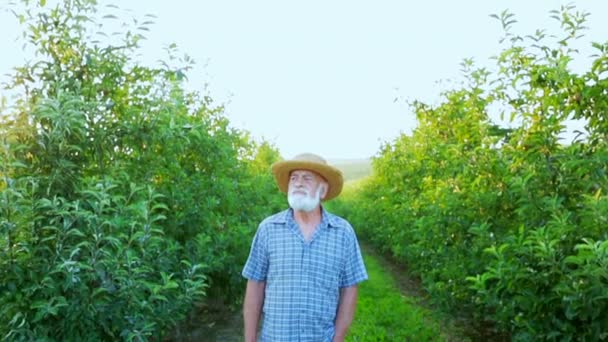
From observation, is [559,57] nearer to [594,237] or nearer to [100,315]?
[594,237]

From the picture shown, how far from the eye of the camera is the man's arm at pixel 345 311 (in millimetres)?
3869

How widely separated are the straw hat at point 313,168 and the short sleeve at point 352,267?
0.37m

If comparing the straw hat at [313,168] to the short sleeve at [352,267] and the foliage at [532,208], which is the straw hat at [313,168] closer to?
the short sleeve at [352,267]

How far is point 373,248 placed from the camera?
20.4 metres

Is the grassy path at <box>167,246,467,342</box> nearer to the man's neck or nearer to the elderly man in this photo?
the elderly man

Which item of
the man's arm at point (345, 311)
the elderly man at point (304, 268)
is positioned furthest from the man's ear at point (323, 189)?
the man's arm at point (345, 311)

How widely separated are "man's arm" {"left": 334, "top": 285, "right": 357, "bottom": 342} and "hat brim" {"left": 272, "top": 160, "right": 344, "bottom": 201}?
58cm

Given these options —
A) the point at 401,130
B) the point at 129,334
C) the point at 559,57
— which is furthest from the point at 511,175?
the point at 401,130

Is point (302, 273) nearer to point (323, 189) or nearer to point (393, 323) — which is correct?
point (323, 189)

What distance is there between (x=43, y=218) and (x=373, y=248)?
16464mm

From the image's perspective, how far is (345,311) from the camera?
12.7 ft

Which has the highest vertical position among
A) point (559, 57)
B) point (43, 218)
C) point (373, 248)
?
point (559, 57)

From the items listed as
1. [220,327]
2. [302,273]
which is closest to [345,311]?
[302,273]

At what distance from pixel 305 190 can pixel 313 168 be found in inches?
6.2
